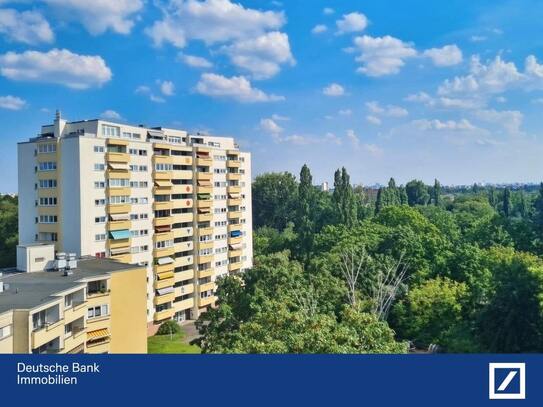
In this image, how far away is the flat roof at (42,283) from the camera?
1062cm

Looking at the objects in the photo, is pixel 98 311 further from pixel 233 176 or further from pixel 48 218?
pixel 233 176

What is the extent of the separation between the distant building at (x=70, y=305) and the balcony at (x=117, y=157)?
445 cm

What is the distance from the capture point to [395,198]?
43.6 m

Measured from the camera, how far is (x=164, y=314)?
2150cm

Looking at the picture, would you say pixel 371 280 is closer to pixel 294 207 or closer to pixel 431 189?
pixel 294 207

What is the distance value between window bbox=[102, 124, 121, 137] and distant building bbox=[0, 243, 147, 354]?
19.0ft

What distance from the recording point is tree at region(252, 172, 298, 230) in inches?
1688

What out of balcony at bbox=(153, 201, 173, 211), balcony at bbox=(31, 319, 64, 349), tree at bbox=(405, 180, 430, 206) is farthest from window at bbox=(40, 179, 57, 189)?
tree at bbox=(405, 180, 430, 206)

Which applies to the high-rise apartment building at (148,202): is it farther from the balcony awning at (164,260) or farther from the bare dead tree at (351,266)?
the bare dead tree at (351,266)

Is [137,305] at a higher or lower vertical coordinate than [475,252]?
lower

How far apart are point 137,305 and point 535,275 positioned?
1093 cm

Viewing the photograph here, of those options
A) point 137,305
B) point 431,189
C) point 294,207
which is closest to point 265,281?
point 137,305

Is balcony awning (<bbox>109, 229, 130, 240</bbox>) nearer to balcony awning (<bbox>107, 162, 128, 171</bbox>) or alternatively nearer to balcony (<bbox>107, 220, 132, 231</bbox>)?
balcony (<bbox>107, 220, 132, 231</bbox>)

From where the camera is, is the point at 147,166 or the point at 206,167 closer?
the point at 147,166
